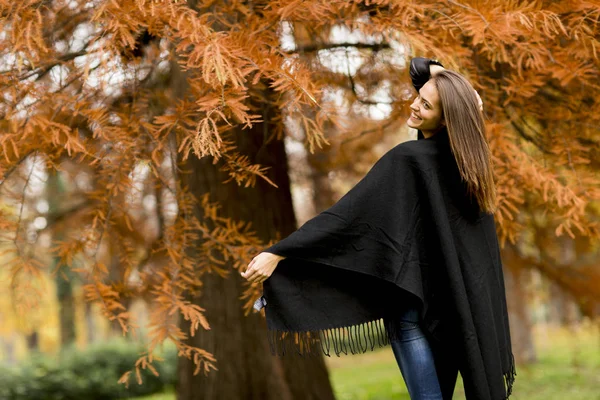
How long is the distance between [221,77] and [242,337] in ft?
9.17

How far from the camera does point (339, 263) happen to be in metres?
2.34

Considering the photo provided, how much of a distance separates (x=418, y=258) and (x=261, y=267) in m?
0.62

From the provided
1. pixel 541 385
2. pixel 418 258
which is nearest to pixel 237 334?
pixel 418 258

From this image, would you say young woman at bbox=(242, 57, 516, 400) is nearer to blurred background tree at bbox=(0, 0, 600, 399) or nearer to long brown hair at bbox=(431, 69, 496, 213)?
long brown hair at bbox=(431, 69, 496, 213)

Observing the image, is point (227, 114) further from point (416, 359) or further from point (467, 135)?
point (416, 359)

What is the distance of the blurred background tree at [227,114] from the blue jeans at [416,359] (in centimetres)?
82

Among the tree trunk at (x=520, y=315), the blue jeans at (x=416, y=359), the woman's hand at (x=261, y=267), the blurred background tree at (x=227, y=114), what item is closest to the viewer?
the woman's hand at (x=261, y=267)

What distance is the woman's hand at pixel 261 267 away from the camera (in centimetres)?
222

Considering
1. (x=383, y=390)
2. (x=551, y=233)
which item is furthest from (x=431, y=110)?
(x=383, y=390)

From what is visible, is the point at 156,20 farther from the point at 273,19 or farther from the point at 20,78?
the point at 20,78

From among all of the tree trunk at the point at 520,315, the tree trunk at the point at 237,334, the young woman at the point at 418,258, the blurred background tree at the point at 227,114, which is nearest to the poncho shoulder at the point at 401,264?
the young woman at the point at 418,258

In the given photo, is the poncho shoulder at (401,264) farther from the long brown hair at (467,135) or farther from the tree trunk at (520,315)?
the tree trunk at (520,315)

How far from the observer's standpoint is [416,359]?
7.72 ft

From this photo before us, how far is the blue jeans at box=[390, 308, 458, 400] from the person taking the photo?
2.35m
